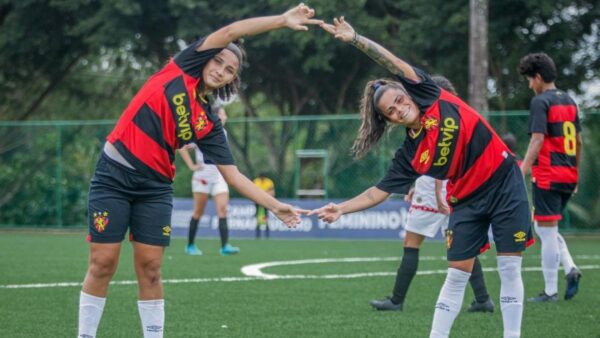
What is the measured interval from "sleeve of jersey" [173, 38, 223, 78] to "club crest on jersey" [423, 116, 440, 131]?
4.20ft

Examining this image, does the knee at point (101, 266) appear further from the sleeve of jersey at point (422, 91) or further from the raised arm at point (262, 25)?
the sleeve of jersey at point (422, 91)

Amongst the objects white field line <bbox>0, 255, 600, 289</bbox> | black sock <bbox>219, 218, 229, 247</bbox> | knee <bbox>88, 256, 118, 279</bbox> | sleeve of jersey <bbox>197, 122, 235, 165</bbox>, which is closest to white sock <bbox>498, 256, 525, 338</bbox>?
sleeve of jersey <bbox>197, 122, 235, 165</bbox>

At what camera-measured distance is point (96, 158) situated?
74.8 feet

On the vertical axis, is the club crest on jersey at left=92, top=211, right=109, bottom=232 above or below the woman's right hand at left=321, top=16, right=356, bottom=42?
below

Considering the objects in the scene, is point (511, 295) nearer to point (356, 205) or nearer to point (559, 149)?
point (356, 205)

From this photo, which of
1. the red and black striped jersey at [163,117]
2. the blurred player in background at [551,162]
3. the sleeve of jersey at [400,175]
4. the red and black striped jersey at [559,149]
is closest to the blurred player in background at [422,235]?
the blurred player in background at [551,162]

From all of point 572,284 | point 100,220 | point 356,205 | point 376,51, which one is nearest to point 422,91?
point 376,51

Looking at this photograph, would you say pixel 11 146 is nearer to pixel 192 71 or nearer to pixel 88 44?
pixel 88 44

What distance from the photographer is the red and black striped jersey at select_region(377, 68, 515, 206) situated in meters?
5.78

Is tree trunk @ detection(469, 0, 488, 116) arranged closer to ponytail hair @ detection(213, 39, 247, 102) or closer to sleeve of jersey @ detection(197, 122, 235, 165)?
ponytail hair @ detection(213, 39, 247, 102)

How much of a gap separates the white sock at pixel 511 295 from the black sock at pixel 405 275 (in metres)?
2.24

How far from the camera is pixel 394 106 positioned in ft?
18.9

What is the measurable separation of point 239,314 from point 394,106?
2771 millimetres

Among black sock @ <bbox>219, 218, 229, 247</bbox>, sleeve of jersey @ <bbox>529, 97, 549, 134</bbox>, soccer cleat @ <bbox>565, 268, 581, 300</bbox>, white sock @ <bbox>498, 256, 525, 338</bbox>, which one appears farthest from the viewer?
black sock @ <bbox>219, 218, 229, 247</bbox>
